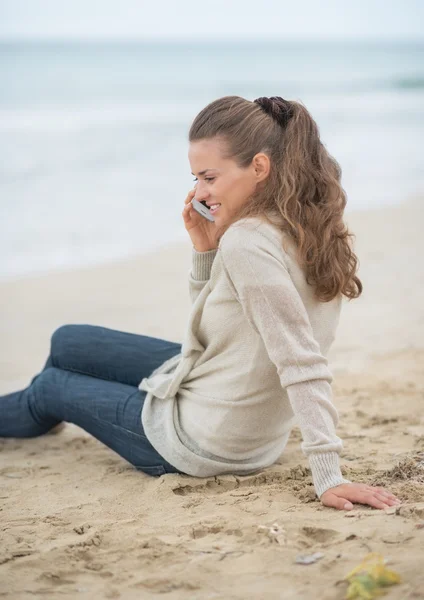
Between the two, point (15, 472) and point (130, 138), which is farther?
point (130, 138)

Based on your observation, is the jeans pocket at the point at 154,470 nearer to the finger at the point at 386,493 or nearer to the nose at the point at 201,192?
the finger at the point at 386,493

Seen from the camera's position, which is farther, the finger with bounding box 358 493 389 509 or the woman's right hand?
the woman's right hand

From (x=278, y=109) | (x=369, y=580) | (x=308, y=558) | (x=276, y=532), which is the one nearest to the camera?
(x=369, y=580)

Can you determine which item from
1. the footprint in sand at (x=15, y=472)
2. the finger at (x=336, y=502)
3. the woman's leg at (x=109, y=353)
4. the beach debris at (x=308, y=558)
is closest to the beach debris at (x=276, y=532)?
the beach debris at (x=308, y=558)

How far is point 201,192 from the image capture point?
2.70 meters

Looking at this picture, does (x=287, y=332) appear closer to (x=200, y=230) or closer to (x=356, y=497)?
(x=356, y=497)

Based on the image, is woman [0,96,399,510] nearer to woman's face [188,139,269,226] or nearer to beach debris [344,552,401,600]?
woman's face [188,139,269,226]

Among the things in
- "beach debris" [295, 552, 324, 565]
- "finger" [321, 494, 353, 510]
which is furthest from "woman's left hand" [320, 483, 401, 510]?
"beach debris" [295, 552, 324, 565]

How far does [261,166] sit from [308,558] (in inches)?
50.8

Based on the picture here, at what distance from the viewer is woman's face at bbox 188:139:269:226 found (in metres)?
2.60

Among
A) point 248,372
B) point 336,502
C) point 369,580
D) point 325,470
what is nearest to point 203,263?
point 248,372

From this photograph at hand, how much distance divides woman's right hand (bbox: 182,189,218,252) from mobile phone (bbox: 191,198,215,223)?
0.28 ft

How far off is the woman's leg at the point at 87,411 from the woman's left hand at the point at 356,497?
0.72 meters

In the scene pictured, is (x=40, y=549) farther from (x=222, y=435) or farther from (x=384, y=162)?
(x=384, y=162)
